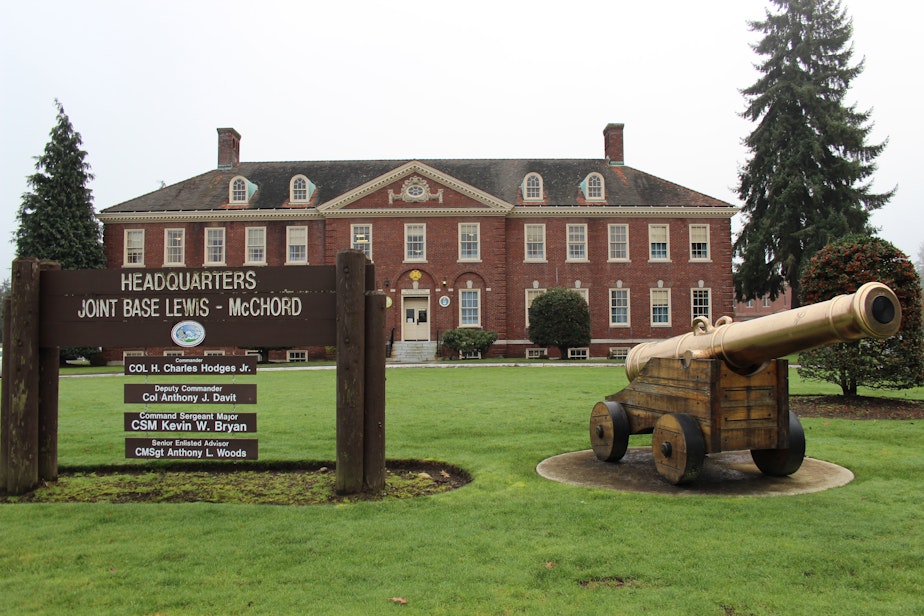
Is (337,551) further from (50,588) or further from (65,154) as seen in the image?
(65,154)

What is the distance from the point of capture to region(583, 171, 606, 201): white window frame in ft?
118

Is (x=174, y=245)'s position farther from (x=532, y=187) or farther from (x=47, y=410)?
(x=47, y=410)

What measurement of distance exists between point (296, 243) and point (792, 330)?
107 feet

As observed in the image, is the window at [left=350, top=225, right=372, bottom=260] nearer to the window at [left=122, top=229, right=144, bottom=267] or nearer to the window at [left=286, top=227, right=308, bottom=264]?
the window at [left=286, top=227, right=308, bottom=264]

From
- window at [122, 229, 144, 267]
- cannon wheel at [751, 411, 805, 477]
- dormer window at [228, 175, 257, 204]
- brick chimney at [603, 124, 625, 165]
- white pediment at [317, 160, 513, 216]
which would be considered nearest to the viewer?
cannon wheel at [751, 411, 805, 477]

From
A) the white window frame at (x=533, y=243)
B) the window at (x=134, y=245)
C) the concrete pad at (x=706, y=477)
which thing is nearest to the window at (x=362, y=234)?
the white window frame at (x=533, y=243)

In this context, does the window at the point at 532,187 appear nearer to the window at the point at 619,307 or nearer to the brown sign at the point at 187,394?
the window at the point at 619,307

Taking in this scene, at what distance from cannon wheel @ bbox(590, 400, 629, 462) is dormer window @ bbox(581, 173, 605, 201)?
29.7 meters

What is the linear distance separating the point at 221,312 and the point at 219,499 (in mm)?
1803

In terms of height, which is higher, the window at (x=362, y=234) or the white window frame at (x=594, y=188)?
the white window frame at (x=594, y=188)

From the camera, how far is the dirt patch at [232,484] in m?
6.36

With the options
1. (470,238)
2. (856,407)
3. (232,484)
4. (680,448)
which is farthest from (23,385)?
(470,238)

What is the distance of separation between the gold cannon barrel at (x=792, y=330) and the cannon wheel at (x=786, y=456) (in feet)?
2.73

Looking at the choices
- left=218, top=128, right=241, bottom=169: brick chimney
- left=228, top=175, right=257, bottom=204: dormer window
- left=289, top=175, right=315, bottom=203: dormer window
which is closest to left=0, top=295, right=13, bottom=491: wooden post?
left=289, top=175, right=315, bottom=203: dormer window
